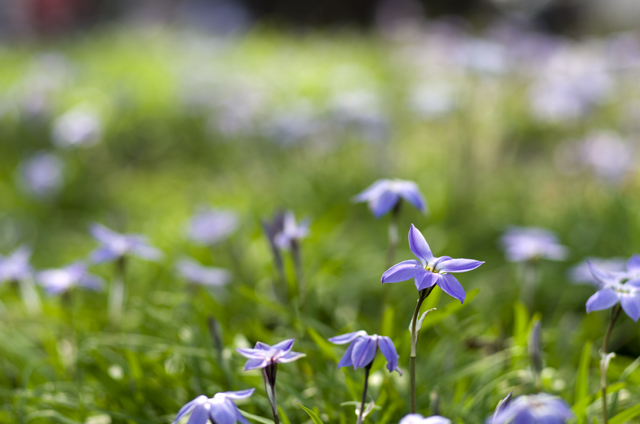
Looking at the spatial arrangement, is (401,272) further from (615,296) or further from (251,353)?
(615,296)

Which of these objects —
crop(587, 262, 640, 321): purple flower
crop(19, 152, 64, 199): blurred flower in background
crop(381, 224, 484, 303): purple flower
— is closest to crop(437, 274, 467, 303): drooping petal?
crop(381, 224, 484, 303): purple flower

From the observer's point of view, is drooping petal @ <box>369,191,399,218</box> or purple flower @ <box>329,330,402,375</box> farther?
drooping petal @ <box>369,191,399,218</box>

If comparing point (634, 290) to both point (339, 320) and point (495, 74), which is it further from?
point (495, 74)

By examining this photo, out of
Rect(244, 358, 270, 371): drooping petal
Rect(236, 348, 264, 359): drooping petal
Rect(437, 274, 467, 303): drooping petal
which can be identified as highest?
Rect(437, 274, 467, 303): drooping petal

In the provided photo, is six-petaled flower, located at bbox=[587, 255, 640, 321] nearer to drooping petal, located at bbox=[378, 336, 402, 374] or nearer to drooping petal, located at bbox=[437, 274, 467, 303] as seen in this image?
drooping petal, located at bbox=[437, 274, 467, 303]

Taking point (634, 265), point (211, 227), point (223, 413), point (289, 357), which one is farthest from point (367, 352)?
point (211, 227)

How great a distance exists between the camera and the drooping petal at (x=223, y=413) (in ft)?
3.51

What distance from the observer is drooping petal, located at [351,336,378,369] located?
1.12 meters

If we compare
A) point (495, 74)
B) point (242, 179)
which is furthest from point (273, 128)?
point (495, 74)

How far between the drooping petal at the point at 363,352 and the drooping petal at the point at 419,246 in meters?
0.19

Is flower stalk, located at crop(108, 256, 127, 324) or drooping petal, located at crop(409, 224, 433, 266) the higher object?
drooping petal, located at crop(409, 224, 433, 266)

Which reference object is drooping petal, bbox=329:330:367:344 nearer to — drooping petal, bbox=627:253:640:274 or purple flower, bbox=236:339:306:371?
purple flower, bbox=236:339:306:371

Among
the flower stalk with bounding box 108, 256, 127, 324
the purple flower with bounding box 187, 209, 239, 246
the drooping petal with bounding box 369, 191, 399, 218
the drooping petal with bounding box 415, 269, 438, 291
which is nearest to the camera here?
the drooping petal with bounding box 415, 269, 438, 291

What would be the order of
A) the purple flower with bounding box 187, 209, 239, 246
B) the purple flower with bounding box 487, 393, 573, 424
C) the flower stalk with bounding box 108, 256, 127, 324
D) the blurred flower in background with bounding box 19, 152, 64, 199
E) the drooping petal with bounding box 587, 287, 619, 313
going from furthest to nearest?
the blurred flower in background with bounding box 19, 152, 64, 199 → the purple flower with bounding box 187, 209, 239, 246 → the flower stalk with bounding box 108, 256, 127, 324 → the drooping petal with bounding box 587, 287, 619, 313 → the purple flower with bounding box 487, 393, 573, 424
